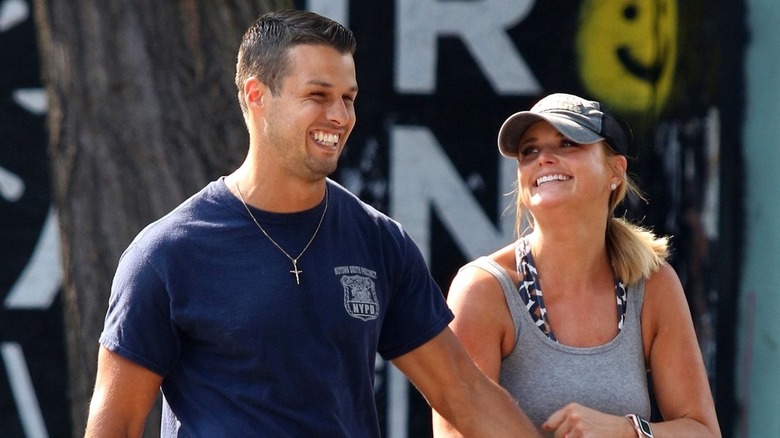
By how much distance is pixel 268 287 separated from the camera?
9.31 feet

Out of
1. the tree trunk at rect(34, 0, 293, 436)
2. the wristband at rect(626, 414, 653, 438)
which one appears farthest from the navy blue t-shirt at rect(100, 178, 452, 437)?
the tree trunk at rect(34, 0, 293, 436)

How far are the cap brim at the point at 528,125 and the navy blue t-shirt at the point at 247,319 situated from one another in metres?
0.55

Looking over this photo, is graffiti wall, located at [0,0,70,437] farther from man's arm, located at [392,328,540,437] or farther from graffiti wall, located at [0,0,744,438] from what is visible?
man's arm, located at [392,328,540,437]

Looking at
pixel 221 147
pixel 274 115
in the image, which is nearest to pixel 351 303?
pixel 274 115

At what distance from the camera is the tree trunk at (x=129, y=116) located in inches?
153

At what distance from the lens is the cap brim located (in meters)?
3.21

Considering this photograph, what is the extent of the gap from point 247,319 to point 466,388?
606 millimetres

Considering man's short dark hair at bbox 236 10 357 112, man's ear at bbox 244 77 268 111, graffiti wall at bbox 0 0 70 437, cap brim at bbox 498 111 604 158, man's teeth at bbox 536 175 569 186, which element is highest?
man's short dark hair at bbox 236 10 357 112

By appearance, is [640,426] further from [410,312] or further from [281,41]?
[281,41]

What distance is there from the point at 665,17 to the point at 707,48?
0.74 feet

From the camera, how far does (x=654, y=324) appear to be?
3303mm

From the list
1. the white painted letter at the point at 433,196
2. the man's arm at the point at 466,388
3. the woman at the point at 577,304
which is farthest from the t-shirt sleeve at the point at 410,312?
the white painted letter at the point at 433,196

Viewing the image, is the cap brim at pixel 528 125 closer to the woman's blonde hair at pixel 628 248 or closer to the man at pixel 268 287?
the woman's blonde hair at pixel 628 248

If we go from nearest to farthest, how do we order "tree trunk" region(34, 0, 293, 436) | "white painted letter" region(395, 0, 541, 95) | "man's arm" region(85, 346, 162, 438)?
"man's arm" region(85, 346, 162, 438), "tree trunk" region(34, 0, 293, 436), "white painted letter" region(395, 0, 541, 95)
